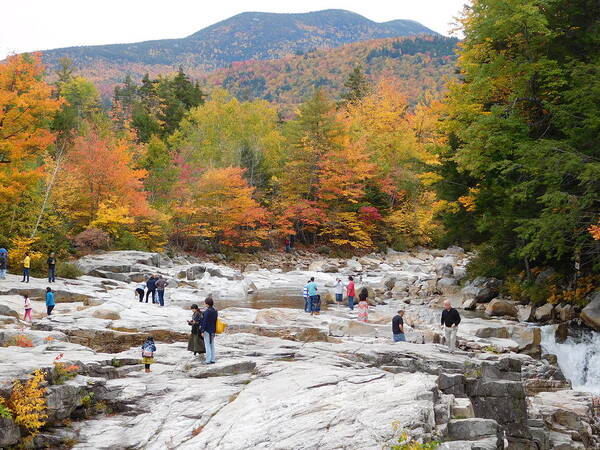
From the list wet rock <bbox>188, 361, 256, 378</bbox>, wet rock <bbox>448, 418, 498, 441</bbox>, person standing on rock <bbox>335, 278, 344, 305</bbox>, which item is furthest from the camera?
person standing on rock <bbox>335, 278, 344, 305</bbox>

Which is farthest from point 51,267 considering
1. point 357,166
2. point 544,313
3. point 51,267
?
point 357,166

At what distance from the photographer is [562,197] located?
58.2ft

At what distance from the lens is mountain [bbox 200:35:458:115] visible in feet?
440

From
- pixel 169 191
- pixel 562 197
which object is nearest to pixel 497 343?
pixel 562 197

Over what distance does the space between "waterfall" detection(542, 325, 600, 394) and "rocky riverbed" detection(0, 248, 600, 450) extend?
0.54m

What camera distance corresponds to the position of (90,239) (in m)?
33.7

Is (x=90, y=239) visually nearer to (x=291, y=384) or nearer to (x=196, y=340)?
(x=196, y=340)

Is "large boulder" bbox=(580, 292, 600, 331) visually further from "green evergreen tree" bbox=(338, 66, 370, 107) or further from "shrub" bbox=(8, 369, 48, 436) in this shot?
"green evergreen tree" bbox=(338, 66, 370, 107)

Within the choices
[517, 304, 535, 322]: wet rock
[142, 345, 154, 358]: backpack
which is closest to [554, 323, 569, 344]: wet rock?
[517, 304, 535, 322]: wet rock

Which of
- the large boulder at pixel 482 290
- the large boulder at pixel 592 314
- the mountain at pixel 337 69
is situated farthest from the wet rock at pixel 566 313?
the mountain at pixel 337 69

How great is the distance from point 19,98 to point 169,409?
77.1 feet

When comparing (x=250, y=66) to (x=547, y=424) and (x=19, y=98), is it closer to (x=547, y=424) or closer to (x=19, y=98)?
(x=19, y=98)

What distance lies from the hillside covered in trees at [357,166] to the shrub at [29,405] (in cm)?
1468

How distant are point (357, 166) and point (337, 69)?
342ft
